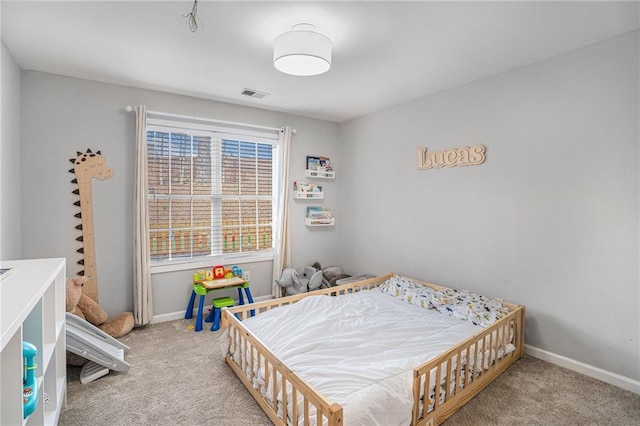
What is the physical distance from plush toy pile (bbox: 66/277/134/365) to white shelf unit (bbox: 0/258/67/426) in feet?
2.31

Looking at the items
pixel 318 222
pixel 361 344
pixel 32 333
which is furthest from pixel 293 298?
pixel 32 333

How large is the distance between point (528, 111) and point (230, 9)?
7.69 feet

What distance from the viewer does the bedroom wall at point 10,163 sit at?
2.28 meters

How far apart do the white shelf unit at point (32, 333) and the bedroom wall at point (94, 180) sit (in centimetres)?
127

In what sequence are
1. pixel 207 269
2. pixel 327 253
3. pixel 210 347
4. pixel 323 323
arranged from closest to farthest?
pixel 323 323
pixel 210 347
pixel 207 269
pixel 327 253

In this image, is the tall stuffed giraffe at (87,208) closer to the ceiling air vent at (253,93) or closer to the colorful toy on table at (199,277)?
the colorful toy on table at (199,277)

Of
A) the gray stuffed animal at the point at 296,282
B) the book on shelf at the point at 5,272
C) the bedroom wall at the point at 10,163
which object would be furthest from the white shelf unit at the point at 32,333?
the gray stuffed animal at the point at 296,282

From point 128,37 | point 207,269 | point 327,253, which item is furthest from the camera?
point 327,253

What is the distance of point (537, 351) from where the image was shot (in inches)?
101

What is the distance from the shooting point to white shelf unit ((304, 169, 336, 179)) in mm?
4192

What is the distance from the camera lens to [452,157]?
312cm

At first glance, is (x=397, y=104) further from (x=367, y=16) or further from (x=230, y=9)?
(x=230, y=9)

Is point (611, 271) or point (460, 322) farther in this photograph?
point (460, 322)

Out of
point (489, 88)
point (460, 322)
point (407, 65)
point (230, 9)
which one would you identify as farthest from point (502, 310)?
point (230, 9)
